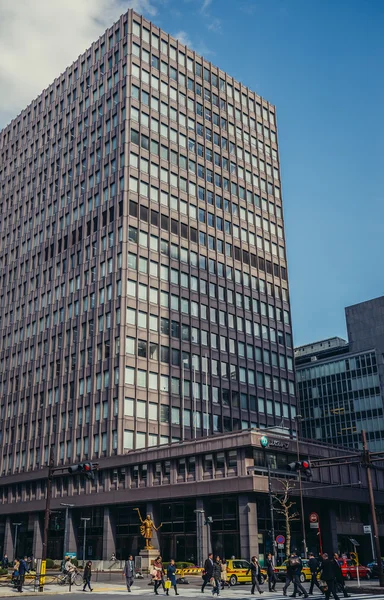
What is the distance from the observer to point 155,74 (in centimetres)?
8812

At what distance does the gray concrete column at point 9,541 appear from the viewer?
81562 mm

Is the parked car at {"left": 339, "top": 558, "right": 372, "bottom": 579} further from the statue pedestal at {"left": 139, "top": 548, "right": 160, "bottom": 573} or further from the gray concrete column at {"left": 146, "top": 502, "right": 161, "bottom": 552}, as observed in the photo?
the gray concrete column at {"left": 146, "top": 502, "right": 161, "bottom": 552}

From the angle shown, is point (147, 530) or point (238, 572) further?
point (147, 530)

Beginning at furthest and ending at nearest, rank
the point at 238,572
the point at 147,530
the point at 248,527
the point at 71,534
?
the point at 71,534
the point at 147,530
the point at 248,527
the point at 238,572

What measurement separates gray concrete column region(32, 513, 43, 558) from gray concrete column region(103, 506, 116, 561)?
13760mm

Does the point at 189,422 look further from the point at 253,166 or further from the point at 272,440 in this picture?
the point at 253,166

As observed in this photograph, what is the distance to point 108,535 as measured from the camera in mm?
66125

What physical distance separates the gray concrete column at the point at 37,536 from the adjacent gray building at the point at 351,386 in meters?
62.9

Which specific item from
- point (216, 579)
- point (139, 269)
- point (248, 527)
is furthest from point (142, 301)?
point (216, 579)

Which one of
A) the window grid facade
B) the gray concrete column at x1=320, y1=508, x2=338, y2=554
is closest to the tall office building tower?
the window grid facade

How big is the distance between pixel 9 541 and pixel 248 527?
4316 centimetres

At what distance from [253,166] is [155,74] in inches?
864

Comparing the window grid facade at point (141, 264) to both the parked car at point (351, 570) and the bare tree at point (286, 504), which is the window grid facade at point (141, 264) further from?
the parked car at point (351, 570)

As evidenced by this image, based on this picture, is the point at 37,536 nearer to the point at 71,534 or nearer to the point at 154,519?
the point at 71,534
